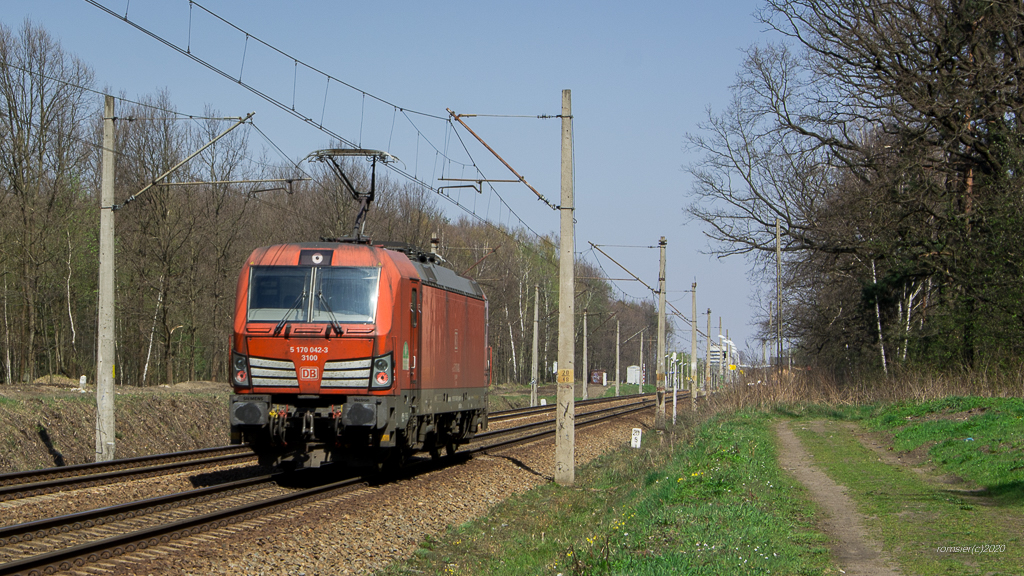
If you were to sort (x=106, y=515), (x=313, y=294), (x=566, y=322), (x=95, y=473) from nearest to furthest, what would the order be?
(x=106, y=515) < (x=313, y=294) < (x=95, y=473) < (x=566, y=322)

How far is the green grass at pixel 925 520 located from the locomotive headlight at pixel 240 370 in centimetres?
819

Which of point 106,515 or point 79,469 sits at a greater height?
point 106,515

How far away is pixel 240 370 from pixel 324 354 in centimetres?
125

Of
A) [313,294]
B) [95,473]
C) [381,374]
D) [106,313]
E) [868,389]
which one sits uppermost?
[313,294]

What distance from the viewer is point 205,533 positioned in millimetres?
9359

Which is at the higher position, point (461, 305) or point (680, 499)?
point (461, 305)

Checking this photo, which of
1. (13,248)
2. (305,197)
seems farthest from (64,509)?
(305,197)

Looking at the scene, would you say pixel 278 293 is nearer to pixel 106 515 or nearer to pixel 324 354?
pixel 324 354

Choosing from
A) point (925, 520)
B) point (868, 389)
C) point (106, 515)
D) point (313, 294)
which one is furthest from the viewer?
point (868, 389)

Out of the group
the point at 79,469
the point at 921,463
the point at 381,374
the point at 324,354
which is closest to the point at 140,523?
the point at 324,354

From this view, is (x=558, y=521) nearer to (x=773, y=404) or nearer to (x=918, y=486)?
(x=918, y=486)

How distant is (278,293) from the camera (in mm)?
12820

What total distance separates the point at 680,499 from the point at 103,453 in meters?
11.0

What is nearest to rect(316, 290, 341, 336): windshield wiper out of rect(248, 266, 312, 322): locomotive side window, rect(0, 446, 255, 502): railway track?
rect(248, 266, 312, 322): locomotive side window
